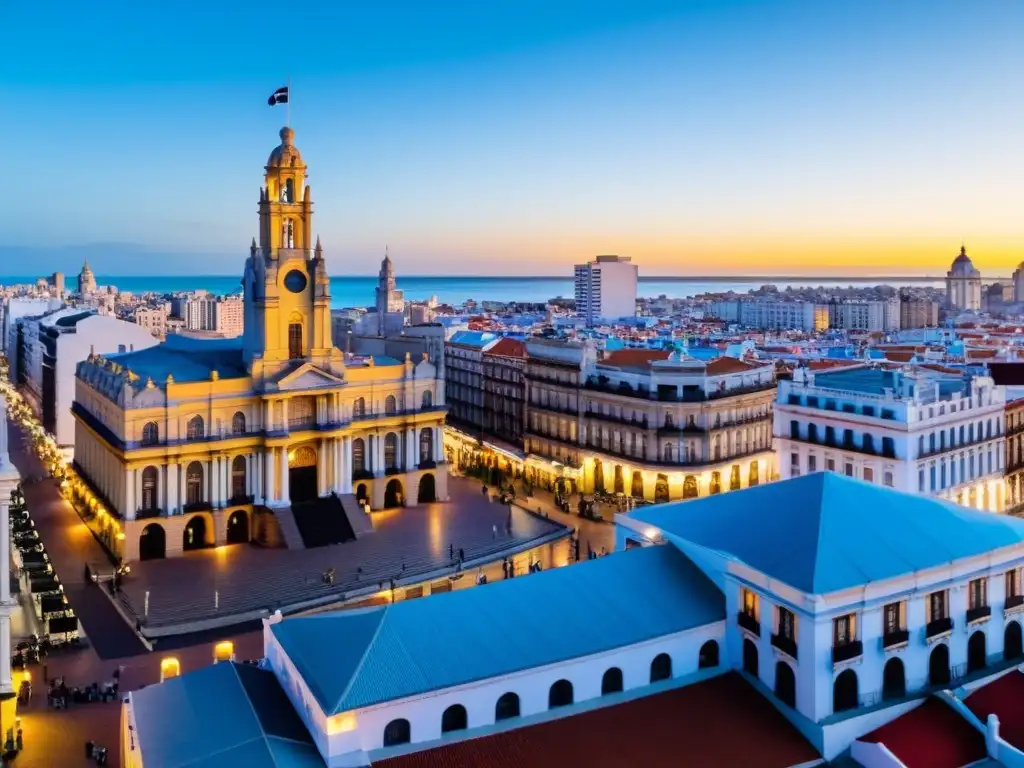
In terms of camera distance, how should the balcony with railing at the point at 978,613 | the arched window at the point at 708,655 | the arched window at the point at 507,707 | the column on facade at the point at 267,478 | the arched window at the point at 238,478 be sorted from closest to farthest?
1. the arched window at the point at 507,707
2. the arched window at the point at 708,655
3. the balcony with railing at the point at 978,613
4. the column on facade at the point at 267,478
5. the arched window at the point at 238,478

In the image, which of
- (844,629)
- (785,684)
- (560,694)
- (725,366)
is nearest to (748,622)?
(785,684)

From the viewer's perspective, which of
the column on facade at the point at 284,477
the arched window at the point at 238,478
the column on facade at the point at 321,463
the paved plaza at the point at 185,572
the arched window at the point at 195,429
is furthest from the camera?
the column on facade at the point at 321,463

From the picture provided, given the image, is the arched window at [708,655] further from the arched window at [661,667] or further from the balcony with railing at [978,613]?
the balcony with railing at [978,613]

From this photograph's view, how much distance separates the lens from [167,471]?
180 feet

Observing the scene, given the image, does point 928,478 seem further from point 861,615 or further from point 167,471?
point 167,471

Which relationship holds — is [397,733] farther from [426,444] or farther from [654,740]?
[426,444]

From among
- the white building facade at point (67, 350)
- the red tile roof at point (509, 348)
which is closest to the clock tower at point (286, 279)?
the red tile roof at point (509, 348)

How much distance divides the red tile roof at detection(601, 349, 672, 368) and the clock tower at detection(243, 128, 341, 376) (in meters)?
21.0

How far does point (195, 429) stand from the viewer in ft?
185

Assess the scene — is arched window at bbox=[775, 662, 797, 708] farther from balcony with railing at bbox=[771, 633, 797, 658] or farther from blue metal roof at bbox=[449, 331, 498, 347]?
blue metal roof at bbox=[449, 331, 498, 347]

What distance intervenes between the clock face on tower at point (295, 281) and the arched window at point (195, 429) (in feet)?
32.5

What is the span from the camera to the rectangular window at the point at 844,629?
27.5 metres

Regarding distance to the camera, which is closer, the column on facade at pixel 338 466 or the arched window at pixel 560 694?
the arched window at pixel 560 694

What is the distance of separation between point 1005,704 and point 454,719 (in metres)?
16.1
